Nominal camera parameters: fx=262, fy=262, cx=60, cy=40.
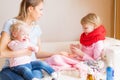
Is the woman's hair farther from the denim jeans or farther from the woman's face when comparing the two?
the denim jeans

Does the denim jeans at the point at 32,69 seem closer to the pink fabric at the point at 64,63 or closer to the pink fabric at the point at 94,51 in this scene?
the pink fabric at the point at 64,63

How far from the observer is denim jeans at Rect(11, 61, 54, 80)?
63.7 inches

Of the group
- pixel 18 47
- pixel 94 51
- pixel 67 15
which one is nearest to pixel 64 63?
pixel 94 51

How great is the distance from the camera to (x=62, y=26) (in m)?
2.69

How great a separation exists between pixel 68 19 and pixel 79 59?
748 millimetres

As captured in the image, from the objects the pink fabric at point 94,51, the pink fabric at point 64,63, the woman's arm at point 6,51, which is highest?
the woman's arm at point 6,51

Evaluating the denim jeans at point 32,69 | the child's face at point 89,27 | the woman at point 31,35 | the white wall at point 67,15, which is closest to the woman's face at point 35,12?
the woman at point 31,35

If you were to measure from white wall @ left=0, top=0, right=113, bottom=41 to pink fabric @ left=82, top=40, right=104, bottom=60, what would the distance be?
2.15 ft

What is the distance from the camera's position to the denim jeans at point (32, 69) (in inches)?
63.7

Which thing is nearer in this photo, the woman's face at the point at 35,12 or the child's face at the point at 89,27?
the woman's face at the point at 35,12

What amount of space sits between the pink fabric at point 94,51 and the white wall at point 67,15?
654 millimetres

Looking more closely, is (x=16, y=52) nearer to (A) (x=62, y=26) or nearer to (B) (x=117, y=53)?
(B) (x=117, y=53)

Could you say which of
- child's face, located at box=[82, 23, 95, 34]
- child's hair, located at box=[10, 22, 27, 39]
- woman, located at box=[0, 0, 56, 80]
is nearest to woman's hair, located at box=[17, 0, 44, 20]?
woman, located at box=[0, 0, 56, 80]

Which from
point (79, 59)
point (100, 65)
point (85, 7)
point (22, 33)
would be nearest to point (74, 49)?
point (79, 59)
